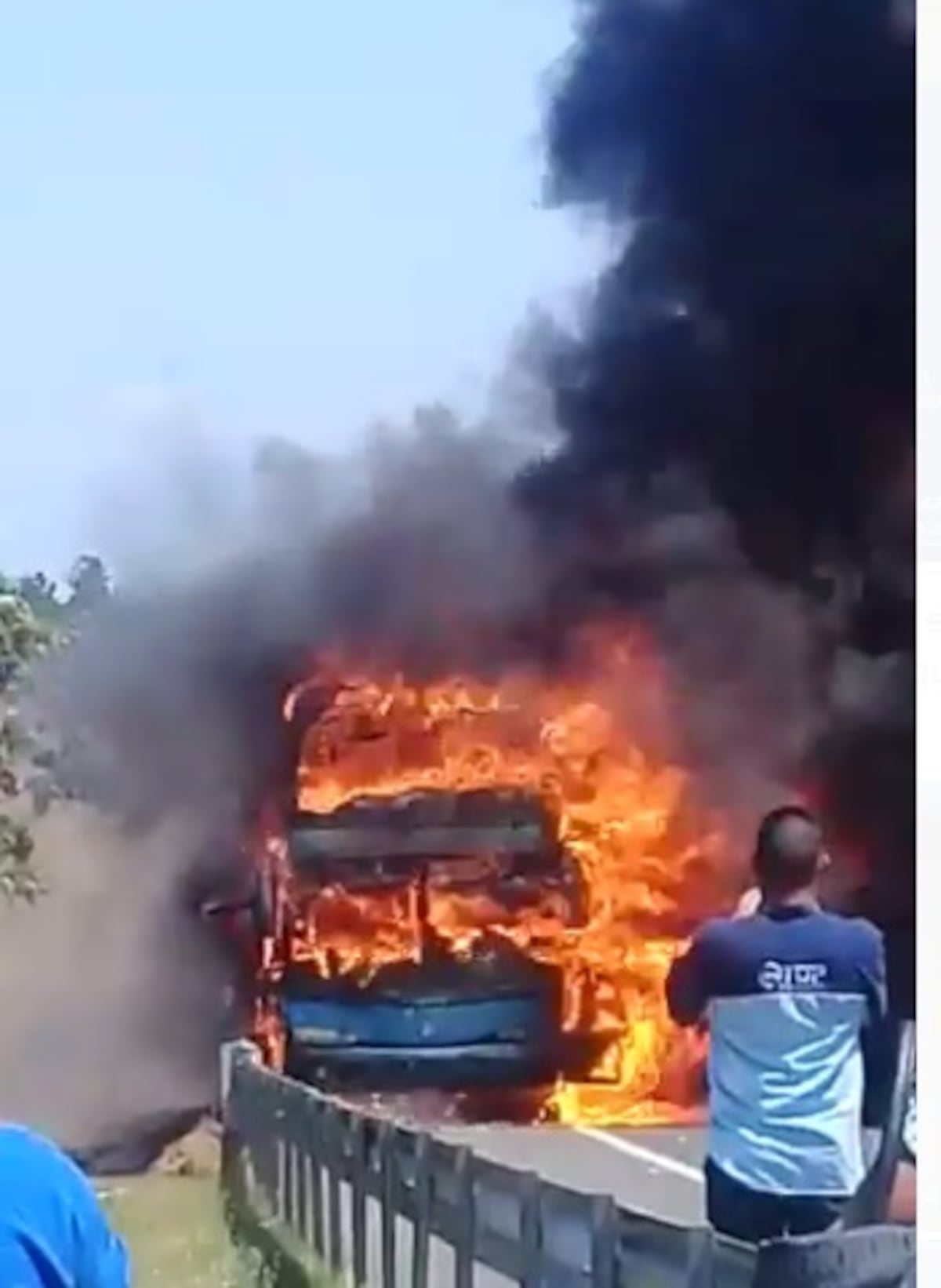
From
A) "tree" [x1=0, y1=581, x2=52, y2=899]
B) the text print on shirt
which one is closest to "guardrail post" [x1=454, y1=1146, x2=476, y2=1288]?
the text print on shirt

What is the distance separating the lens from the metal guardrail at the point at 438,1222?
Answer: 3.11 m

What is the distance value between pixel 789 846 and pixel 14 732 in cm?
79

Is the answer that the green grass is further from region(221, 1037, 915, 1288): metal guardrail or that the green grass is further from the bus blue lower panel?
the bus blue lower panel

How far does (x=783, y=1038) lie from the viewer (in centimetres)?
319

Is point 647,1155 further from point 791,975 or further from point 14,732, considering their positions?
point 14,732

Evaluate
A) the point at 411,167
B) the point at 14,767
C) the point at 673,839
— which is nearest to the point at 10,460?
the point at 14,767

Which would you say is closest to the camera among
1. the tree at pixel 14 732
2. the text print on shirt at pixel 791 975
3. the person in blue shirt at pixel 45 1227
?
the person in blue shirt at pixel 45 1227

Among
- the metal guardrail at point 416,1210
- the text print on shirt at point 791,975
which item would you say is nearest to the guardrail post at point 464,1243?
the metal guardrail at point 416,1210

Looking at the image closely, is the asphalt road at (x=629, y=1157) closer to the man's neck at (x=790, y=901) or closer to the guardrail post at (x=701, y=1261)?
the guardrail post at (x=701, y=1261)

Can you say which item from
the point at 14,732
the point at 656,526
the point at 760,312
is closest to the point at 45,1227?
the point at 14,732

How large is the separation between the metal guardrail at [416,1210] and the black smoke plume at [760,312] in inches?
18.0

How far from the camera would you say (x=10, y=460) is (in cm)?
307

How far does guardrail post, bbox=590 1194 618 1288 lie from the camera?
124 inches

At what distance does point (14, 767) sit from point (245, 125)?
2.24ft
